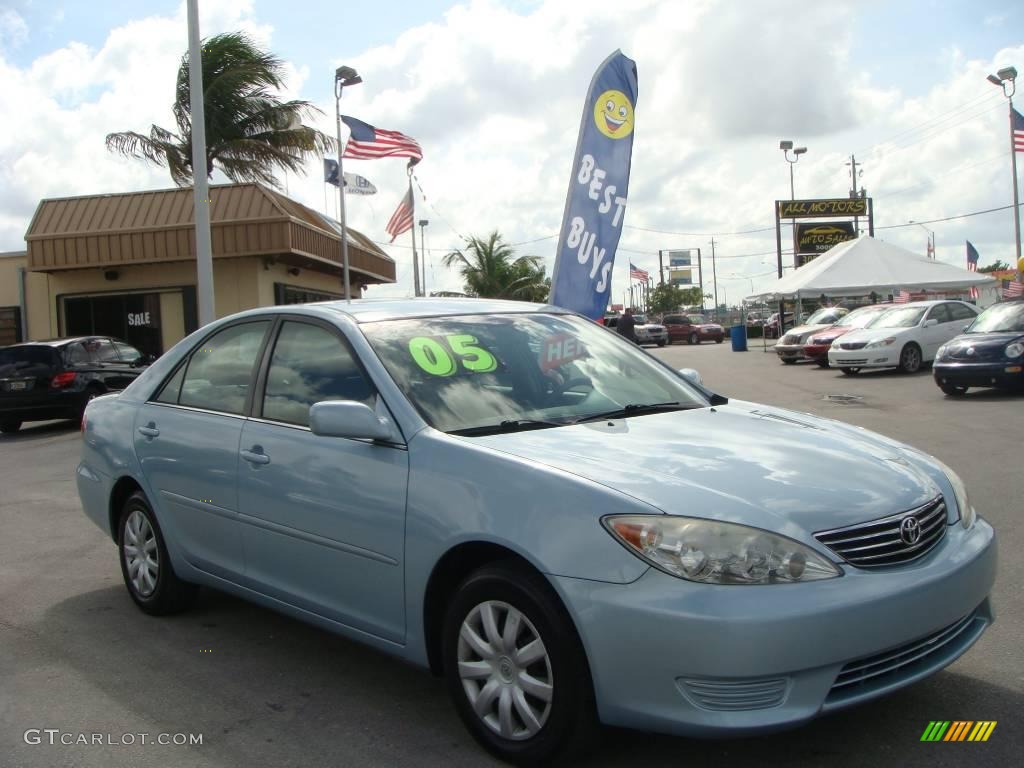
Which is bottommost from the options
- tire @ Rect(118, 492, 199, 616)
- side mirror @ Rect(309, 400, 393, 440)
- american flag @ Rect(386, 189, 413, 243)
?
tire @ Rect(118, 492, 199, 616)

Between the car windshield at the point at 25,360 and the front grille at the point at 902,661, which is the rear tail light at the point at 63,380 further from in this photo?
the front grille at the point at 902,661

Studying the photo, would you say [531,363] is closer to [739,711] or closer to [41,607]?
[739,711]

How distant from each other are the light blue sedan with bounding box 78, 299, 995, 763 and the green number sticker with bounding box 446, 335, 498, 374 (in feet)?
0.05

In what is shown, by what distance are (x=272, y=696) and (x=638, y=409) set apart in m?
1.88

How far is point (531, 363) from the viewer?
13.3 feet

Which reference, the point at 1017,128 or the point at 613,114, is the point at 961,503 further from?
the point at 1017,128

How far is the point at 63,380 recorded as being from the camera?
15.6 metres

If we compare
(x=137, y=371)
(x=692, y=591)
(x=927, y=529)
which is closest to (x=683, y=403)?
(x=927, y=529)

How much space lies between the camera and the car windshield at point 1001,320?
14.6m

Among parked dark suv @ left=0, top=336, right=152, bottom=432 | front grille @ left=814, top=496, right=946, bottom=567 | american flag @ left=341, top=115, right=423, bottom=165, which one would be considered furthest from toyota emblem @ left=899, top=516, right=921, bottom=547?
american flag @ left=341, top=115, right=423, bottom=165

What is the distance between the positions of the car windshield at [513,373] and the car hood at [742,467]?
0.23m

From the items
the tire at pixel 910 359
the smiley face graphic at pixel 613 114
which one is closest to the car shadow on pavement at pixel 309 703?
the smiley face graphic at pixel 613 114

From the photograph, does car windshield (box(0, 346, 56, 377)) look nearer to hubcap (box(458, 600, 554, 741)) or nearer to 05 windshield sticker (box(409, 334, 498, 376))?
05 windshield sticker (box(409, 334, 498, 376))

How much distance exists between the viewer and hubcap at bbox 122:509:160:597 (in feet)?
16.4
